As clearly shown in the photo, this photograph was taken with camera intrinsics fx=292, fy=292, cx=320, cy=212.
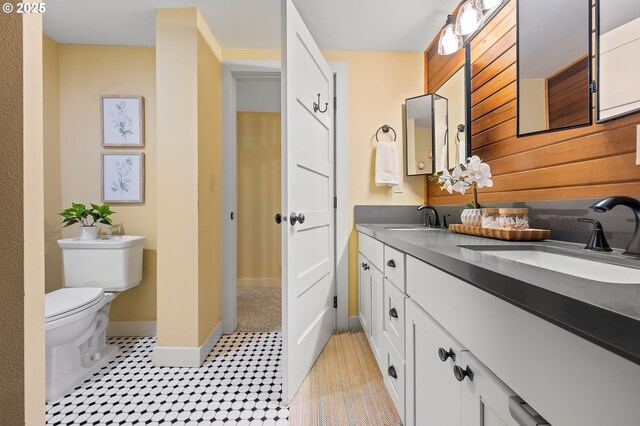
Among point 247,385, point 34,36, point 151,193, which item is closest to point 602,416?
point 34,36

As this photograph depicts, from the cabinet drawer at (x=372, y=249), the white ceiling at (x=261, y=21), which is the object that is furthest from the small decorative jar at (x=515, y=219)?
the white ceiling at (x=261, y=21)

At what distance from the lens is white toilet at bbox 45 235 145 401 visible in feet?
5.05

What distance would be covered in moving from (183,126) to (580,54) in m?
1.94

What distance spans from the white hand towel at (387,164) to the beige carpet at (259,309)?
1.46 metres

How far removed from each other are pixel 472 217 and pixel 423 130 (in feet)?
3.22

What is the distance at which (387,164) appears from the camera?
7.32ft

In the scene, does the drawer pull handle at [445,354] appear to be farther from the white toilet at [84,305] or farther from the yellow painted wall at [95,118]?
the yellow painted wall at [95,118]

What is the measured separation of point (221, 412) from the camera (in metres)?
1.41

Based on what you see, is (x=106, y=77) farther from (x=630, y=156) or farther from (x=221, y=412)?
(x=630, y=156)

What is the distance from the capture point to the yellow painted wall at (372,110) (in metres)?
2.30

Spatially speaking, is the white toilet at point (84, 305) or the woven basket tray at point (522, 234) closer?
the woven basket tray at point (522, 234)

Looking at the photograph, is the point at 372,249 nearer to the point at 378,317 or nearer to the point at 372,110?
the point at 378,317

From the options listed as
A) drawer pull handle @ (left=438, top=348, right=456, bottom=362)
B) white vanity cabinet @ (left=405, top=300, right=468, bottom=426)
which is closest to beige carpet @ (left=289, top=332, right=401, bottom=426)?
white vanity cabinet @ (left=405, top=300, right=468, bottom=426)

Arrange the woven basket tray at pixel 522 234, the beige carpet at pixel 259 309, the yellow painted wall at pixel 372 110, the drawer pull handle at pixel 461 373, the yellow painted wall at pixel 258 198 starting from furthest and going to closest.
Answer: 1. the yellow painted wall at pixel 258 198
2. the beige carpet at pixel 259 309
3. the yellow painted wall at pixel 372 110
4. the woven basket tray at pixel 522 234
5. the drawer pull handle at pixel 461 373
